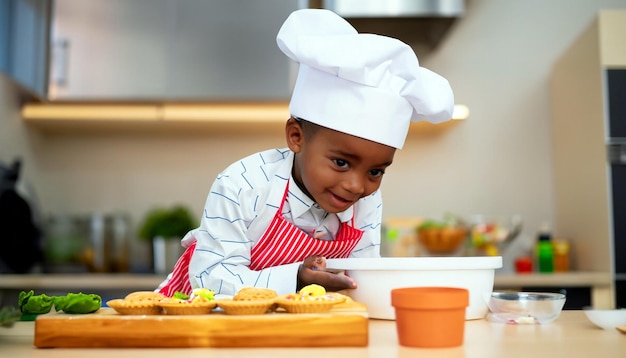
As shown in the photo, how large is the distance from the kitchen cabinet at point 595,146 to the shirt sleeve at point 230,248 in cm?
151

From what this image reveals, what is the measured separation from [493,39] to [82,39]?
155 centimetres

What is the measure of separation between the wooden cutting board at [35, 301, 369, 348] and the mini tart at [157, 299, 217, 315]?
48 millimetres

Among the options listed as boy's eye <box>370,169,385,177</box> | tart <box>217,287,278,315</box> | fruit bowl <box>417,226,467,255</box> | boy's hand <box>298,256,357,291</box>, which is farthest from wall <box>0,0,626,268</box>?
tart <box>217,287,278,315</box>

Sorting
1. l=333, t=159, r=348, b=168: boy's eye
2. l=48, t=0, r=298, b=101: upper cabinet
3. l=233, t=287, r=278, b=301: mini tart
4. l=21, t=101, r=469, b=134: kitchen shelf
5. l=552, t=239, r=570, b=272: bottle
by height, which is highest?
l=48, t=0, r=298, b=101: upper cabinet

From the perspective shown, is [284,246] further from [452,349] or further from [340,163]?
[452,349]

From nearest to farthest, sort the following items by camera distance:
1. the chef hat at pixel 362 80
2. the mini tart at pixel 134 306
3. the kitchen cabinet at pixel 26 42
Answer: the mini tart at pixel 134 306 < the chef hat at pixel 362 80 < the kitchen cabinet at pixel 26 42

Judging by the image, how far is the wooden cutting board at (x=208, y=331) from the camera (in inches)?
27.9

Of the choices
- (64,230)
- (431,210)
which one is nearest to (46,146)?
(64,230)

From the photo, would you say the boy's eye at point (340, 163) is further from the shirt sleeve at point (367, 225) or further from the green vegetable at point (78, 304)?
the green vegetable at point (78, 304)

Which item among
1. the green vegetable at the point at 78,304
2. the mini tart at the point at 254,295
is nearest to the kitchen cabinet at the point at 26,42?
the green vegetable at the point at 78,304

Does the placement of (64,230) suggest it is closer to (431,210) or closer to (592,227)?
(431,210)

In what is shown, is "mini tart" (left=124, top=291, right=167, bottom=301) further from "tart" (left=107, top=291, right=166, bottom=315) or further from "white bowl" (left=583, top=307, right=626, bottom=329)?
"white bowl" (left=583, top=307, right=626, bottom=329)

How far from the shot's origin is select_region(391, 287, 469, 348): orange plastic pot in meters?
0.70

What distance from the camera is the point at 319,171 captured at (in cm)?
113
